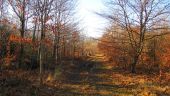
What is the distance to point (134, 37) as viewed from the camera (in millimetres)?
25203

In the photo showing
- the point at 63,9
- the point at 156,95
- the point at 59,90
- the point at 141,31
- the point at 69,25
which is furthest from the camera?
the point at 69,25

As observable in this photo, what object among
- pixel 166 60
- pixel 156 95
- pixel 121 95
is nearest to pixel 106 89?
pixel 121 95

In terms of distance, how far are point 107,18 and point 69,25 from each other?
1236cm

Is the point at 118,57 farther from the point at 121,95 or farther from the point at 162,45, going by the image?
the point at 121,95

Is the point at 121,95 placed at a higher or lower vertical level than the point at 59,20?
lower

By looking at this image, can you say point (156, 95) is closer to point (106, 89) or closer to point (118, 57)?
point (106, 89)

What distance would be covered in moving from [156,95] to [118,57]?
17274 millimetres

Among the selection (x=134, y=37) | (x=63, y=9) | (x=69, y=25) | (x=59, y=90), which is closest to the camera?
(x=59, y=90)

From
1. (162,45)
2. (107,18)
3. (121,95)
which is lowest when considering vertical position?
(121,95)

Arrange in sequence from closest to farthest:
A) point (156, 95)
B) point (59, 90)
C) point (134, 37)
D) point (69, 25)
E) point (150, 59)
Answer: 1. point (156, 95)
2. point (59, 90)
3. point (134, 37)
4. point (150, 59)
5. point (69, 25)

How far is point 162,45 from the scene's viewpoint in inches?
1188

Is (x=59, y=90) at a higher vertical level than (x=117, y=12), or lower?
lower

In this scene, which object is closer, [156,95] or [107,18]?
[156,95]

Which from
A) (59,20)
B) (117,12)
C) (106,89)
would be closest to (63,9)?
(59,20)
